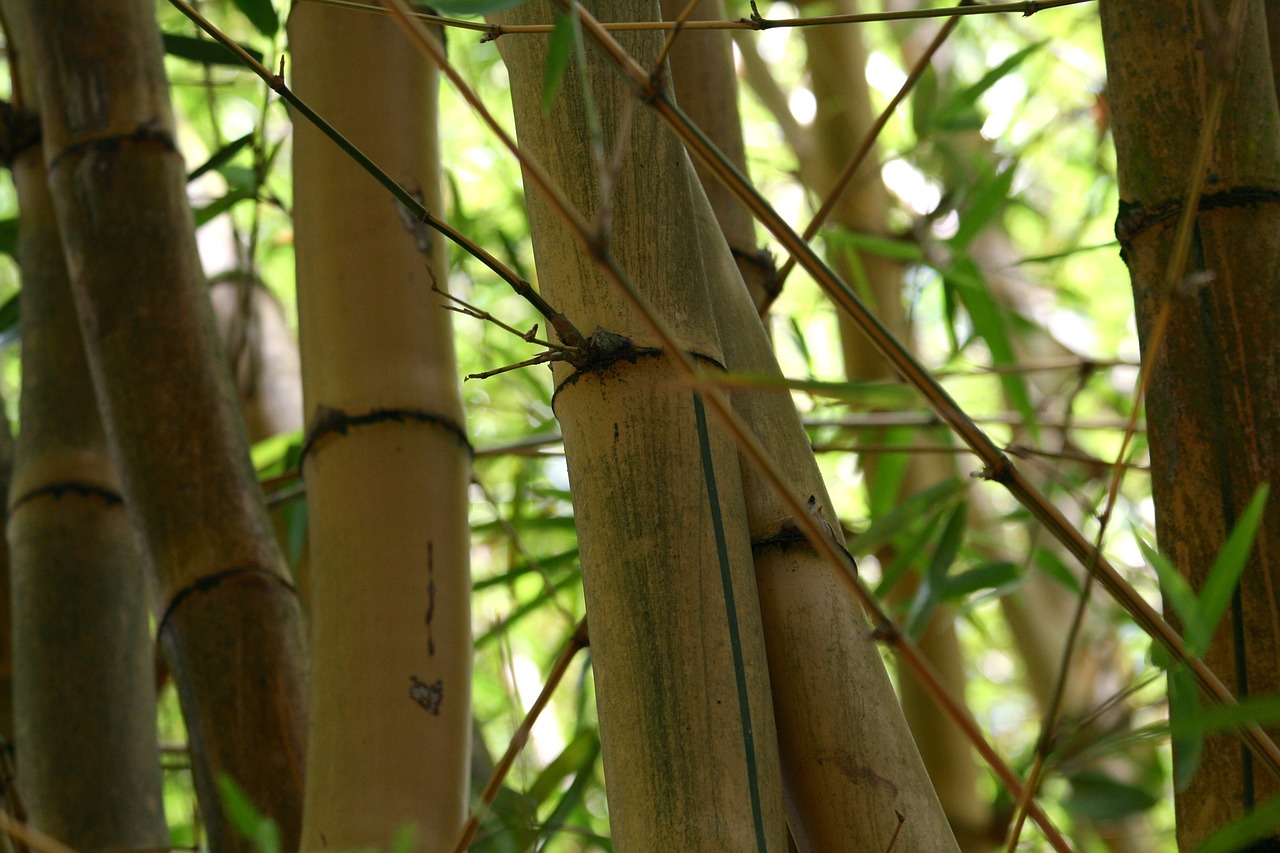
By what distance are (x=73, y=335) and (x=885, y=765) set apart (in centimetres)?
55

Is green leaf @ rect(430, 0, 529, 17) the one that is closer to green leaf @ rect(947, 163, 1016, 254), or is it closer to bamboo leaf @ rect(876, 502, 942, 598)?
bamboo leaf @ rect(876, 502, 942, 598)

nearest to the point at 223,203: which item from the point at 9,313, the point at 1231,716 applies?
the point at 9,313

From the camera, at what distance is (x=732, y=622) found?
36cm

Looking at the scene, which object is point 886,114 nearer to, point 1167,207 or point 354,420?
point 1167,207

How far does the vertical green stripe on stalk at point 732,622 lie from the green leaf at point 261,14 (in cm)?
37

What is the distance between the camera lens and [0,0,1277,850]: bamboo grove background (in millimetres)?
447

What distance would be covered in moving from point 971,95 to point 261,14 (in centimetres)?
45

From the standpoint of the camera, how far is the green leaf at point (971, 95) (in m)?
0.74

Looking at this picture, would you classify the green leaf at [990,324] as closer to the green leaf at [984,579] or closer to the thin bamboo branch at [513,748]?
the green leaf at [984,579]

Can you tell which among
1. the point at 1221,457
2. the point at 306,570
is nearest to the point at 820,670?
the point at 1221,457

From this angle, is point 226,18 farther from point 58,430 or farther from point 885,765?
point 885,765

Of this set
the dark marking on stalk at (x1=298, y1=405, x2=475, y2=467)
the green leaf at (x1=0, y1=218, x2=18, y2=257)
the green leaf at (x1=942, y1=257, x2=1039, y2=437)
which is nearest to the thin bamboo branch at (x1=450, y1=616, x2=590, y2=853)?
the dark marking on stalk at (x1=298, y1=405, x2=475, y2=467)

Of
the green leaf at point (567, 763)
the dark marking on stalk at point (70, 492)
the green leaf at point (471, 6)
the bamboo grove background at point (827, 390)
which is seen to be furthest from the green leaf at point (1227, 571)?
the dark marking on stalk at point (70, 492)

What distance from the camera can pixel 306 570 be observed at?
2.84 feet
